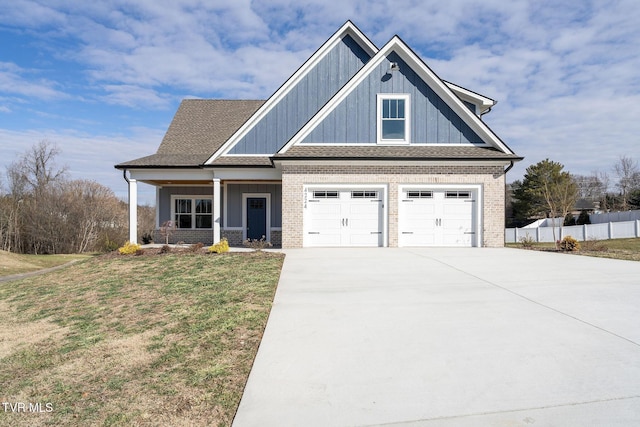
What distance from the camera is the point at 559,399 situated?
10.9 feet

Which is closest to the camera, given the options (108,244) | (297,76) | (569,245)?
(569,245)

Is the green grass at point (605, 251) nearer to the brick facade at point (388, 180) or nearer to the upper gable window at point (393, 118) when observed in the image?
the brick facade at point (388, 180)

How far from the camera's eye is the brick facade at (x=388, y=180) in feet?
48.5

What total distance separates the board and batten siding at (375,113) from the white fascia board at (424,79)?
0.44 ft

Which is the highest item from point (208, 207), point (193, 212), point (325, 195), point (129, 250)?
point (325, 195)

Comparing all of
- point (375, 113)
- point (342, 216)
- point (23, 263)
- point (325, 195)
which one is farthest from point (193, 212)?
point (375, 113)

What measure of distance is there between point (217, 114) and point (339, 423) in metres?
21.1

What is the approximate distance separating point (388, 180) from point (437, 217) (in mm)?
2500

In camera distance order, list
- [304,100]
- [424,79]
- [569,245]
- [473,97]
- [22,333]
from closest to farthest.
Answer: [22,333] → [569,245] → [424,79] → [304,100] → [473,97]

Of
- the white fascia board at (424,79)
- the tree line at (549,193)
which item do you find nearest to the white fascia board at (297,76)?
the white fascia board at (424,79)

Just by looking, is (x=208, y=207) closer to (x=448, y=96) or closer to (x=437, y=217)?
(x=437, y=217)

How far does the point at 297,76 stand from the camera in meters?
17.0

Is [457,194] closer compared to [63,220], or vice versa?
[457,194]

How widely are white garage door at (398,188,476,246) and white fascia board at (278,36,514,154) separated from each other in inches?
98.0
